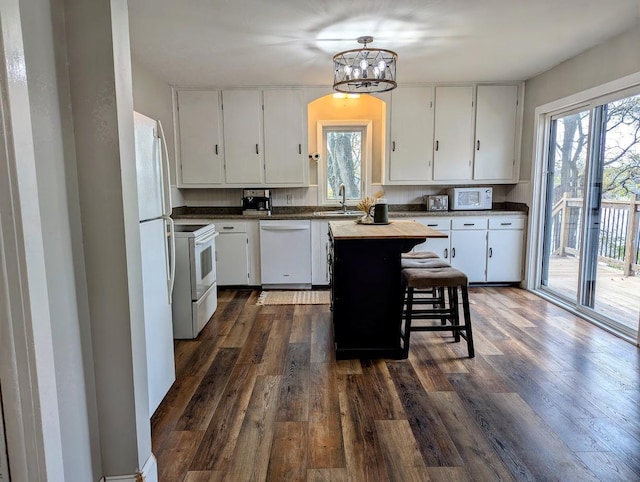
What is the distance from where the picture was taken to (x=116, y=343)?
1.42 metres

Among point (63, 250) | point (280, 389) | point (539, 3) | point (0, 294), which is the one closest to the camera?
point (0, 294)

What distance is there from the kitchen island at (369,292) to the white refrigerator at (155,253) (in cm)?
107

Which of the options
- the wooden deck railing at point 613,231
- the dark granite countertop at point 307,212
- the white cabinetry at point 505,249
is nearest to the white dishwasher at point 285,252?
the dark granite countertop at point 307,212

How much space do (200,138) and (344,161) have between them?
178 cm

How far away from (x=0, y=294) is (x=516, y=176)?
16.1 feet

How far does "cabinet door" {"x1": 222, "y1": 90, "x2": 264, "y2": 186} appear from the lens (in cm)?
459

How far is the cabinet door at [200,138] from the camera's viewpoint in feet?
15.0

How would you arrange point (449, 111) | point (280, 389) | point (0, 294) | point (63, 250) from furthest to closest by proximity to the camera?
point (449, 111) → point (280, 389) → point (63, 250) → point (0, 294)

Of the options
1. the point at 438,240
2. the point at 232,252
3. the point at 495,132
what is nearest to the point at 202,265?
the point at 232,252

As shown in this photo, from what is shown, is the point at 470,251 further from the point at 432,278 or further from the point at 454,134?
the point at 432,278

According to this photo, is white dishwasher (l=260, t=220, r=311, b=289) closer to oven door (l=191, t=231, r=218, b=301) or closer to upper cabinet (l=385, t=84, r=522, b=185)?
oven door (l=191, t=231, r=218, b=301)

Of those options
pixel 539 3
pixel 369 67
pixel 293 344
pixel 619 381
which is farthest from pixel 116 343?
pixel 539 3

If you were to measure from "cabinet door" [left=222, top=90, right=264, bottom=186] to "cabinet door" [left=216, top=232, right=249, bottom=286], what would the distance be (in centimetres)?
69

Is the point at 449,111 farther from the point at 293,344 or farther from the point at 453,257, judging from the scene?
the point at 293,344
